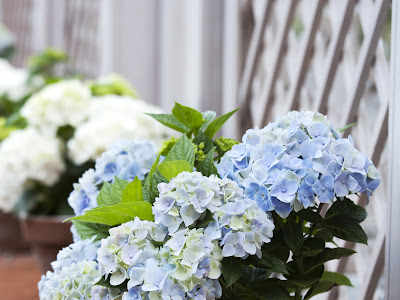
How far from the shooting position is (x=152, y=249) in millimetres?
588

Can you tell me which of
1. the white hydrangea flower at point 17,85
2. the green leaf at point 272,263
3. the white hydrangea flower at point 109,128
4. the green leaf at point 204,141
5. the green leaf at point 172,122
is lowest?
the white hydrangea flower at point 17,85

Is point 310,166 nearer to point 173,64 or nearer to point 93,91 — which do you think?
point 93,91

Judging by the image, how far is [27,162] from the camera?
4.81 feet

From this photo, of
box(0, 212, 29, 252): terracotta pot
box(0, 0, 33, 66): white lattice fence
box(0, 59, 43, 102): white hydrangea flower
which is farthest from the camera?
box(0, 0, 33, 66): white lattice fence

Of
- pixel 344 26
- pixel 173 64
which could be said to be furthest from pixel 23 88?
pixel 344 26

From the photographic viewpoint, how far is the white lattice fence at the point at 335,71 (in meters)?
0.92

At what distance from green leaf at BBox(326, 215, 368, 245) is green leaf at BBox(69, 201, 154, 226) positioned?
0.20 metres

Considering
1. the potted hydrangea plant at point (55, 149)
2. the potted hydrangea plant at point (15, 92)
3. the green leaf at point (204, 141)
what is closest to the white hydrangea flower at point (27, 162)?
the potted hydrangea plant at point (55, 149)

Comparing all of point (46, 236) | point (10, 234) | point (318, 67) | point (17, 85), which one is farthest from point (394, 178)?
point (17, 85)

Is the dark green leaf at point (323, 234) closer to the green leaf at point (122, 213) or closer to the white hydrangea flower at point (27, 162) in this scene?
the green leaf at point (122, 213)

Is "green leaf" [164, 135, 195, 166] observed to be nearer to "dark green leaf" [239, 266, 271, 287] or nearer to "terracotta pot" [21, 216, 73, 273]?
"dark green leaf" [239, 266, 271, 287]

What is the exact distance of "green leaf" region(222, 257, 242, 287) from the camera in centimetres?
58

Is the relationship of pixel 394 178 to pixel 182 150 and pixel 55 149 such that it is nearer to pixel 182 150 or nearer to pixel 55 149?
pixel 182 150

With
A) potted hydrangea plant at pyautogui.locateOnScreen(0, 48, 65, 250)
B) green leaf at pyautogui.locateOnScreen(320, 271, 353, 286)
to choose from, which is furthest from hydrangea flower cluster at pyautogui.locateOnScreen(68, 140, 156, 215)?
potted hydrangea plant at pyautogui.locateOnScreen(0, 48, 65, 250)
